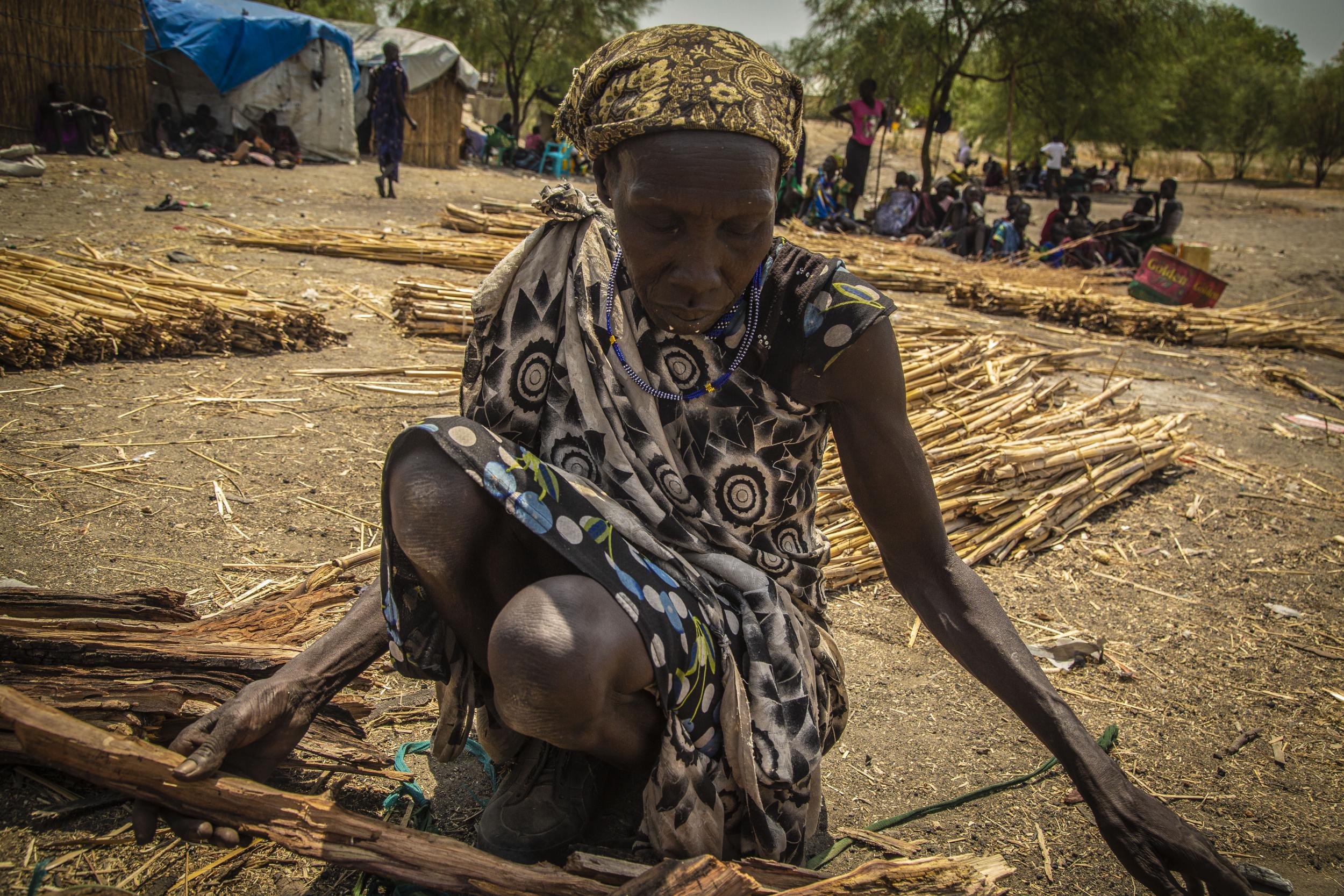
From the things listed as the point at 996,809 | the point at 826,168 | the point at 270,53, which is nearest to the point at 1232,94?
the point at 826,168

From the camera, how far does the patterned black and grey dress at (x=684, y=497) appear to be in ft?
4.43

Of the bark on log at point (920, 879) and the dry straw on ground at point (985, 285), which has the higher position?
the dry straw on ground at point (985, 285)

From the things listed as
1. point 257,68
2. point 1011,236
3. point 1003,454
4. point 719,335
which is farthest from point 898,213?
point 719,335

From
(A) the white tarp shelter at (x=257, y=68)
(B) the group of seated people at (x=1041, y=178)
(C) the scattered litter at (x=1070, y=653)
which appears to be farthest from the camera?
(B) the group of seated people at (x=1041, y=178)

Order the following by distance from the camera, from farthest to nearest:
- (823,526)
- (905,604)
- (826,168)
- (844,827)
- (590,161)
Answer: (826,168) < (823,526) < (905,604) < (844,827) < (590,161)

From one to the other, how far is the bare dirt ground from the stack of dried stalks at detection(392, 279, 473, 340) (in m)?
0.16

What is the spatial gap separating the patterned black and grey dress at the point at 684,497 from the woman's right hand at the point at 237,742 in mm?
217

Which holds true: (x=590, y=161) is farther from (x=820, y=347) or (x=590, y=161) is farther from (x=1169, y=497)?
(x=1169, y=497)

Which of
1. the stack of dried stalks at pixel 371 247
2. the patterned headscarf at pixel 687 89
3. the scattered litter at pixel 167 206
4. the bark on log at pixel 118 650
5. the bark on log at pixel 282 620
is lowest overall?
the bark on log at pixel 282 620

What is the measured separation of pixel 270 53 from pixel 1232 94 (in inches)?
1328

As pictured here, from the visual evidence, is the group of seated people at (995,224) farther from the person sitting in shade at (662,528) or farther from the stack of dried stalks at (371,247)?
the person sitting in shade at (662,528)

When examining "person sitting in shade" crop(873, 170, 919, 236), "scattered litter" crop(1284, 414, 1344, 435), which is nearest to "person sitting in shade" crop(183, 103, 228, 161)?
"person sitting in shade" crop(873, 170, 919, 236)

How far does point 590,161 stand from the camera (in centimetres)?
158

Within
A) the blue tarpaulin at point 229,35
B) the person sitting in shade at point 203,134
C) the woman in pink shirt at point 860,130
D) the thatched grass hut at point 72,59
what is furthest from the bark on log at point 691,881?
the blue tarpaulin at point 229,35
